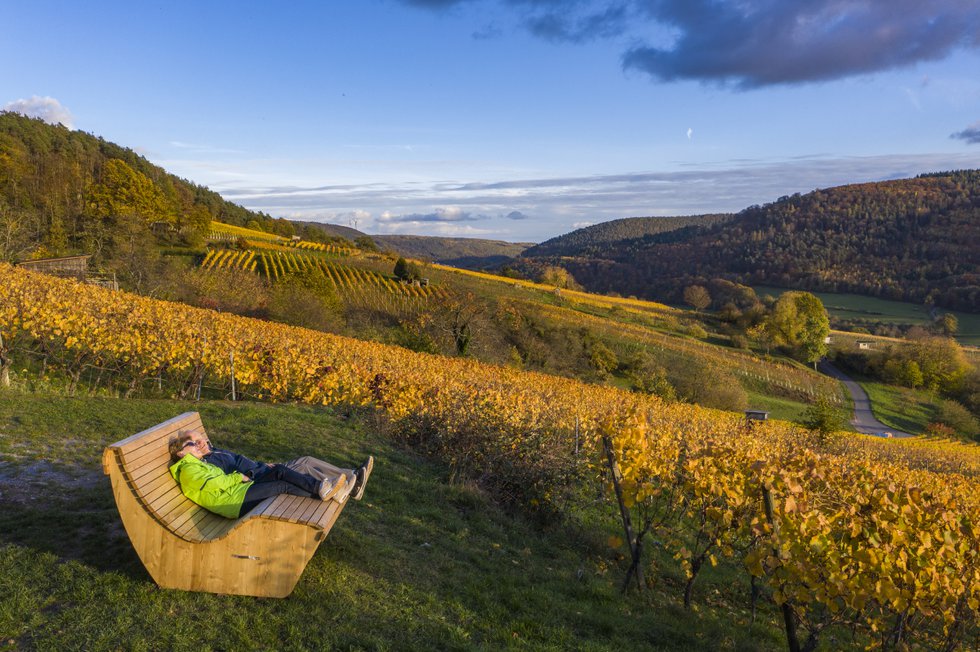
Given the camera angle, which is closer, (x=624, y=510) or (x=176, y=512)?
(x=176, y=512)

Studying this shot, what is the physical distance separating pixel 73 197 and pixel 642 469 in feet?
233

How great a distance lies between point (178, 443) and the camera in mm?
4215

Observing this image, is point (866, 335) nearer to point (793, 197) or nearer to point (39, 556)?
point (39, 556)

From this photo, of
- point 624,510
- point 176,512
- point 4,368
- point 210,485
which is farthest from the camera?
point 4,368

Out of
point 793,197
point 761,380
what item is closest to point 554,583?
point 761,380

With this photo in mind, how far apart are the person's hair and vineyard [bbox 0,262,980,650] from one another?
12.2 feet

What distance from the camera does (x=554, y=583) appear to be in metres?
5.16

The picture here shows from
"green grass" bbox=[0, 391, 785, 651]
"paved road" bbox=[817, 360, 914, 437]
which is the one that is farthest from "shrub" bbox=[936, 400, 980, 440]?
"green grass" bbox=[0, 391, 785, 651]

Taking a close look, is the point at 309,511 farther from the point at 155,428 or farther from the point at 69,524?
the point at 69,524

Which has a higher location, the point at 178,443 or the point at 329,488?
the point at 178,443

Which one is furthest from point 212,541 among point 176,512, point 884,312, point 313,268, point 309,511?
point 884,312

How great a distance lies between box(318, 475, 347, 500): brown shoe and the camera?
13.7 feet

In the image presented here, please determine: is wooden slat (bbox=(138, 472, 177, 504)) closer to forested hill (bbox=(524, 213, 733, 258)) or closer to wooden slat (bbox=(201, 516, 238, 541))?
wooden slat (bbox=(201, 516, 238, 541))

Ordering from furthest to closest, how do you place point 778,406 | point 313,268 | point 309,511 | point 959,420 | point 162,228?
1. point 162,228
2. point 313,268
3. point 959,420
4. point 778,406
5. point 309,511
